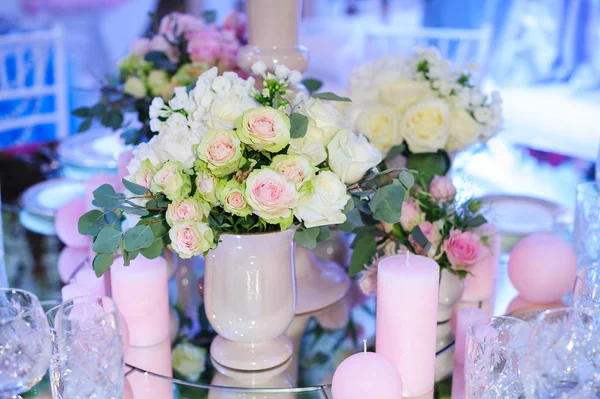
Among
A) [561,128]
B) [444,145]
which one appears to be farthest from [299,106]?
[561,128]

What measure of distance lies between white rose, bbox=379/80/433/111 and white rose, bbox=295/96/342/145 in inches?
13.7

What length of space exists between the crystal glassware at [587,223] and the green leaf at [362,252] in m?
0.41

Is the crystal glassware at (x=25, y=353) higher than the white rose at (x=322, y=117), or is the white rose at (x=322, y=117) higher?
the white rose at (x=322, y=117)

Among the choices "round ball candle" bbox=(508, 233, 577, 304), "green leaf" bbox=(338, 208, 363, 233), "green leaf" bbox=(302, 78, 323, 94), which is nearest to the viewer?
"green leaf" bbox=(338, 208, 363, 233)

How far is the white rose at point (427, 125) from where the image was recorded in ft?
4.11

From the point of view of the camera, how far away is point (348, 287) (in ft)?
4.35

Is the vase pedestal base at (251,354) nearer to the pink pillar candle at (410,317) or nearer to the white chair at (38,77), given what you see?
the pink pillar candle at (410,317)

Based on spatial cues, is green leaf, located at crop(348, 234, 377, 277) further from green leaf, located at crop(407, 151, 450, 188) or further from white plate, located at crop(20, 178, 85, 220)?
white plate, located at crop(20, 178, 85, 220)

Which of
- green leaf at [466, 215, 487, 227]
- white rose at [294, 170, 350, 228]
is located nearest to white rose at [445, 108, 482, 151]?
green leaf at [466, 215, 487, 227]

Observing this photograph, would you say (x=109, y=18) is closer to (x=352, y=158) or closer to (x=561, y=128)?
(x=561, y=128)

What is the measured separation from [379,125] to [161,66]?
49 centimetres

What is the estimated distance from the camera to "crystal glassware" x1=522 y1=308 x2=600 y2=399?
80 cm

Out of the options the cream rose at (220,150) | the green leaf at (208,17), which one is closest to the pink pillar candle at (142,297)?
the cream rose at (220,150)

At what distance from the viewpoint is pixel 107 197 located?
0.97 meters
